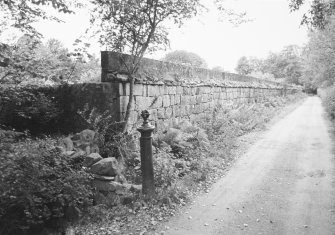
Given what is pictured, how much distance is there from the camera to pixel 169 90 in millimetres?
8609

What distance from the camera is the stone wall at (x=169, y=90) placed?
6.41m

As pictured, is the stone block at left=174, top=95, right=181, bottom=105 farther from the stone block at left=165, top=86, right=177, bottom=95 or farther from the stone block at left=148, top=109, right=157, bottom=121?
the stone block at left=148, top=109, right=157, bottom=121

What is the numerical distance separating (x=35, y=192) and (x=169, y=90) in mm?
5631

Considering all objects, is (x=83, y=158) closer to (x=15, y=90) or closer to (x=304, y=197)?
(x=15, y=90)

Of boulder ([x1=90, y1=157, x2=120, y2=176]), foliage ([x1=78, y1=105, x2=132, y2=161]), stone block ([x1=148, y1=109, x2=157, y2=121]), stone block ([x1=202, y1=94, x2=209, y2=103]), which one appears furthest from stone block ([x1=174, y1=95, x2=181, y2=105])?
boulder ([x1=90, y1=157, x2=120, y2=176])

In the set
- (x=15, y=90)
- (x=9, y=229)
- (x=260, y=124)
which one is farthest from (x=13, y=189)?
(x=260, y=124)

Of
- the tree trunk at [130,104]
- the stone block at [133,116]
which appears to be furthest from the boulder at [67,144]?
the stone block at [133,116]

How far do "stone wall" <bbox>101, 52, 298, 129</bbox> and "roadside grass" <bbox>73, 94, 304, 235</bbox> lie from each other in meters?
0.74

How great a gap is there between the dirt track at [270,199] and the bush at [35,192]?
144 centimetres

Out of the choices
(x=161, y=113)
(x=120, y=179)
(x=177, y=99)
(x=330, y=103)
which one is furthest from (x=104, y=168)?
(x=330, y=103)

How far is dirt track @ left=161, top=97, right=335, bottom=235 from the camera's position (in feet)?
12.7

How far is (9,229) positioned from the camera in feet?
11.0

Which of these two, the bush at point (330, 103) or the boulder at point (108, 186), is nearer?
the boulder at point (108, 186)

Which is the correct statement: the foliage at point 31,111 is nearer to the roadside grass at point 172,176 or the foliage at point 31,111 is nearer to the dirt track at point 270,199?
the roadside grass at point 172,176
